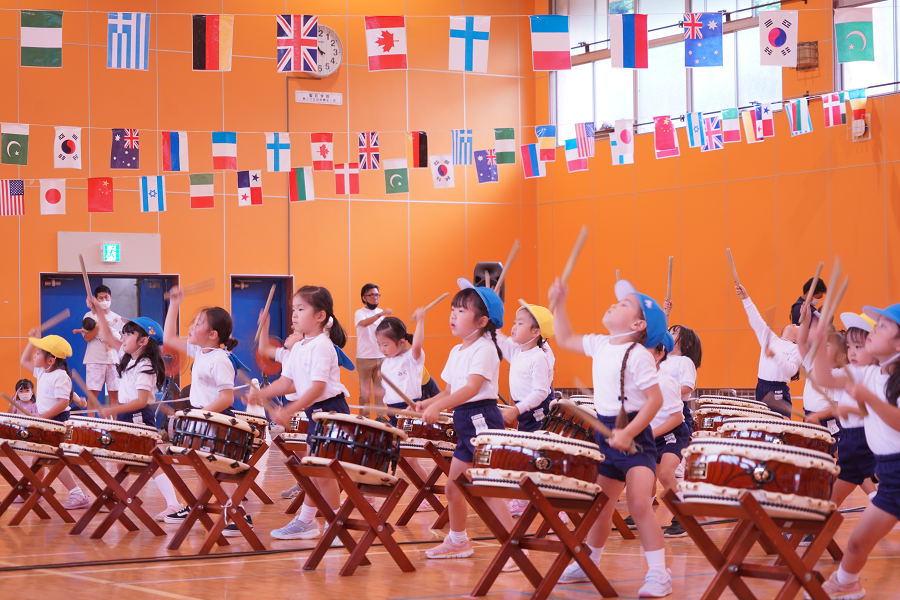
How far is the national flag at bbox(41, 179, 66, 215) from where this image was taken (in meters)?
10.9

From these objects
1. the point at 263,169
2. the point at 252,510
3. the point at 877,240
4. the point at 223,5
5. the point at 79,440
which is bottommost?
the point at 252,510

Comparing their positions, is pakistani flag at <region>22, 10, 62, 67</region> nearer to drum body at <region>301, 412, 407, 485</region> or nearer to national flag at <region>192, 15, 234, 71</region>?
national flag at <region>192, 15, 234, 71</region>

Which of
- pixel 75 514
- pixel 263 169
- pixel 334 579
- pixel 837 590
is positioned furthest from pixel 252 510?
pixel 263 169

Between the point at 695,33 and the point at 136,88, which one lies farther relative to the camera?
the point at 136,88

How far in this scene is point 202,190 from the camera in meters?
11.7

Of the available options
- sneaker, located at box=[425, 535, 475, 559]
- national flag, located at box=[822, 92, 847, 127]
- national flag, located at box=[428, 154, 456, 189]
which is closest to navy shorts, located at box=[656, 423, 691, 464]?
sneaker, located at box=[425, 535, 475, 559]

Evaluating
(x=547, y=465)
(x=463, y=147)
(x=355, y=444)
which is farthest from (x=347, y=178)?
(x=547, y=465)

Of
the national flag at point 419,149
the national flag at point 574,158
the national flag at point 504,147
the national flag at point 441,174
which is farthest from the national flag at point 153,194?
the national flag at point 574,158

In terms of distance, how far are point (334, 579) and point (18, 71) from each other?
9.89m

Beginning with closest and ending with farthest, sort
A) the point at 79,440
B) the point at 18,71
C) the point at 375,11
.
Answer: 1. the point at 79,440
2. the point at 18,71
3. the point at 375,11

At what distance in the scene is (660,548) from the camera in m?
4.03

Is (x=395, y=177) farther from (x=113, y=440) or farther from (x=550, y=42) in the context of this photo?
(x=113, y=440)

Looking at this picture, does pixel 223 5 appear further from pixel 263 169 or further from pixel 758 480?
pixel 758 480

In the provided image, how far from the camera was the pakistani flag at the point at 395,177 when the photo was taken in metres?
11.4
